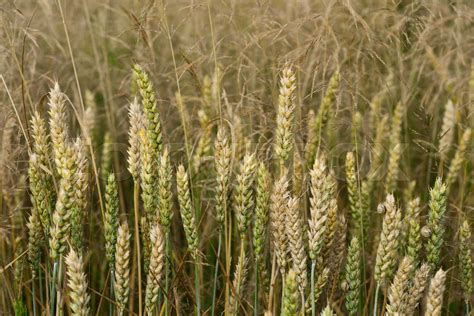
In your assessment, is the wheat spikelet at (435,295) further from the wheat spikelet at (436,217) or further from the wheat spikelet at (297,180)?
the wheat spikelet at (297,180)

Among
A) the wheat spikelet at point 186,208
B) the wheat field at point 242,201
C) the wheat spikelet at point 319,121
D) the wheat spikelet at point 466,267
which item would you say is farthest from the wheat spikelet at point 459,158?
the wheat spikelet at point 186,208

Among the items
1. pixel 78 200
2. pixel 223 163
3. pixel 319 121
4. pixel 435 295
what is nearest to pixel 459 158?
pixel 319 121

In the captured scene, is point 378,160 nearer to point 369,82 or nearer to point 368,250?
point 368,250

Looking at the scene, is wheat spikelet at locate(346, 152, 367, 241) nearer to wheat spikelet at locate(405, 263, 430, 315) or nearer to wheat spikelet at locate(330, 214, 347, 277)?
wheat spikelet at locate(330, 214, 347, 277)

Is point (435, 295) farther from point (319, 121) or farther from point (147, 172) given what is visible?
point (319, 121)

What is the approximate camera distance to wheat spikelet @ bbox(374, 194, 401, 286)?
4.90ft

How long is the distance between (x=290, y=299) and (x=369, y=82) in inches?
63.6

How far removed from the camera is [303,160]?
198 cm

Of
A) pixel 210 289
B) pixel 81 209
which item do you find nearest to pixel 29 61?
pixel 210 289

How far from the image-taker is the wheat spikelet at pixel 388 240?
1.49 meters

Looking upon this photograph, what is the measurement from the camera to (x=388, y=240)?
4.94 ft

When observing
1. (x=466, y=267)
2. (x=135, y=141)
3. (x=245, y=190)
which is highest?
(x=135, y=141)

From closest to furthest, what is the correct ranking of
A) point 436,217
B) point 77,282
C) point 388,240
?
point 77,282
point 388,240
point 436,217

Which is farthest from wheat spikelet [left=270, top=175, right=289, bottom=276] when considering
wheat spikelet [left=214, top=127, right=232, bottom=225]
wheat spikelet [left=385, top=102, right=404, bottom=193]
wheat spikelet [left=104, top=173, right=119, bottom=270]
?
wheat spikelet [left=385, top=102, right=404, bottom=193]
